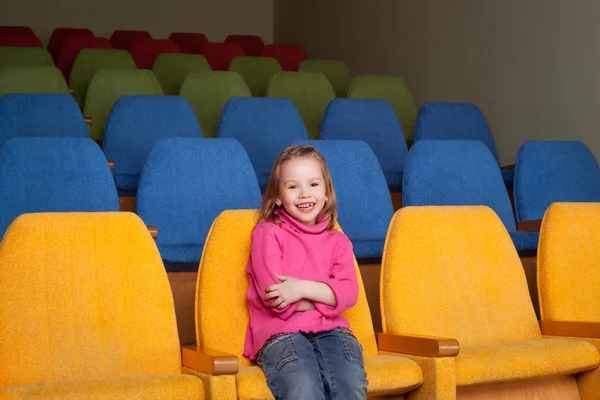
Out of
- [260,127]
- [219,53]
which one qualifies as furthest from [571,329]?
[219,53]

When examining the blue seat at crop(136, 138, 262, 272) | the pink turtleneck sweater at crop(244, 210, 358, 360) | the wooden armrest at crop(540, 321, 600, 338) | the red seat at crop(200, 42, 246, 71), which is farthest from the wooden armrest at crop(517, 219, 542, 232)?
the red seat at crop(200, 42, 246, 71)

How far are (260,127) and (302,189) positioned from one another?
0.89m

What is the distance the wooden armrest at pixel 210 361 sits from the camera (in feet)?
3.39

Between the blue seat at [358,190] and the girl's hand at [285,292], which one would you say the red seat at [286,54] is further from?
the girl's hand at [285,292]

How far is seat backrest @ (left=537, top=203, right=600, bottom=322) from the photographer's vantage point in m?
1.39

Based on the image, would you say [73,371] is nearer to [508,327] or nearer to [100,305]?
[100,305]

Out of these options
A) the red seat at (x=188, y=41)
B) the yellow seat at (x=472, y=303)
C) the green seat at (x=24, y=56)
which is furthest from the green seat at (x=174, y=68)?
the yellow seat at (x=472, y=303)

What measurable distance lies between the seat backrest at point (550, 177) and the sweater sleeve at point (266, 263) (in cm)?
87

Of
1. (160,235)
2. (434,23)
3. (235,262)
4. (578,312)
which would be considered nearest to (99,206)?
(160,235)

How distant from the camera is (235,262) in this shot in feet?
4.04

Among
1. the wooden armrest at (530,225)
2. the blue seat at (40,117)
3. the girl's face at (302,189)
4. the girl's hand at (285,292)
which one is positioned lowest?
the wooden armrest at (530,225)

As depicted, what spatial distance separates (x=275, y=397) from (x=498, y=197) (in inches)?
33.4

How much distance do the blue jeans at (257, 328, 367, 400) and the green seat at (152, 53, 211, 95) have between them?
5.93 feet

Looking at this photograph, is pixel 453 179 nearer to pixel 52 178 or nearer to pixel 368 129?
pixel 368 129
